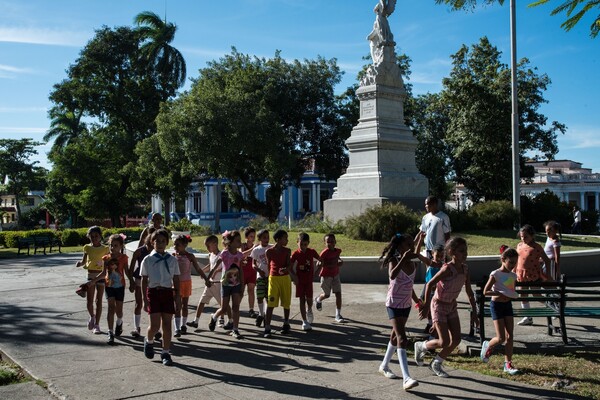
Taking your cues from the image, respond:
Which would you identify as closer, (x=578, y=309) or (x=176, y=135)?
(x=578, y=309)

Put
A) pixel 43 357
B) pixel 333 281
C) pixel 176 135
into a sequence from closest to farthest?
pixel 43 357, pixel 333 281, pixel 176 135

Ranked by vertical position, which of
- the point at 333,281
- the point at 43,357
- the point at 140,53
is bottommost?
the point at 43,357

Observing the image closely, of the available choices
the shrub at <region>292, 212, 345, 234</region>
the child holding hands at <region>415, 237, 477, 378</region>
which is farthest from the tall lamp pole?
the child holding hands at <region>415, 237, 477, 378</region>

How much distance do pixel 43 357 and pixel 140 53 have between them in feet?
126

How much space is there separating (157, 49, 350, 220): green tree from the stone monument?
29.3ft

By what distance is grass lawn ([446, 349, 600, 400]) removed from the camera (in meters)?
5.68

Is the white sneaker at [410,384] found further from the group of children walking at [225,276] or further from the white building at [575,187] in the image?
the white building at [575,187]

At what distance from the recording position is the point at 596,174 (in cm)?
7681

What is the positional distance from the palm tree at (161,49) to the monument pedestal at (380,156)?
26188 mm

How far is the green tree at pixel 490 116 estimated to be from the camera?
1135 inches

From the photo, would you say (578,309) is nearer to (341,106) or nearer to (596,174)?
(341,106)

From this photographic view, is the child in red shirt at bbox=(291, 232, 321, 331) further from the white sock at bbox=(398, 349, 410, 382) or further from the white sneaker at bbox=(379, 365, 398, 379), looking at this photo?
the white sock at bbox=(398, 349, 410, 382)

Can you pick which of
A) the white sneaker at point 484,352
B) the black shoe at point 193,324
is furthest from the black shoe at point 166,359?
the white sneaker at point 484,352

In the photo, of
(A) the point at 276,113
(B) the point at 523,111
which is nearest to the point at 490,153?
(B) the point at 523,111
